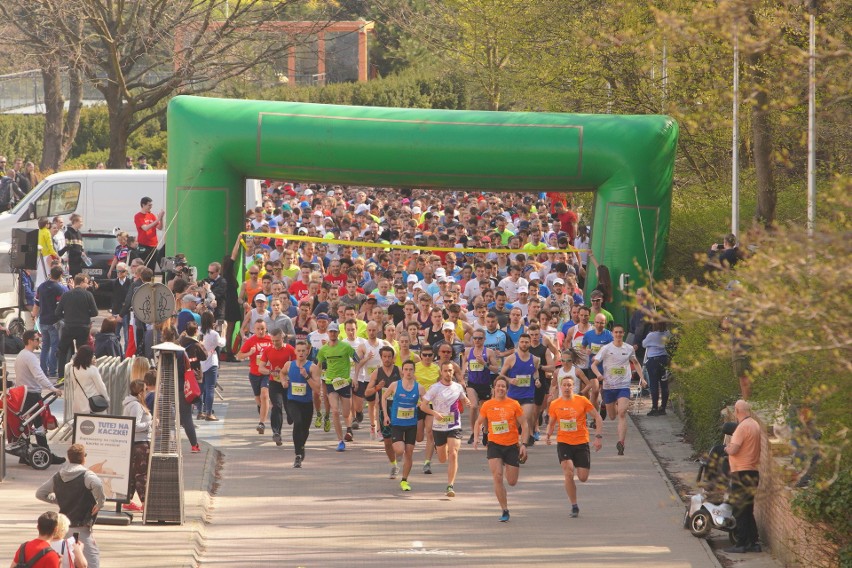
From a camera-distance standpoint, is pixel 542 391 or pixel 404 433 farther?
pixel 542 391

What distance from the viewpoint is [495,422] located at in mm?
14953

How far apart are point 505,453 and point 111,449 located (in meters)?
4.00

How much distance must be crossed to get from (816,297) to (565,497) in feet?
25.8

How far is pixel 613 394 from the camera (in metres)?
18.1

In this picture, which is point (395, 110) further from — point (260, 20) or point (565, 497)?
point (260, 20)

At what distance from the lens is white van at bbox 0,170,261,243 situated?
1127 inches

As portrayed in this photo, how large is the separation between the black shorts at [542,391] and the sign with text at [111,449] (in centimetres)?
621

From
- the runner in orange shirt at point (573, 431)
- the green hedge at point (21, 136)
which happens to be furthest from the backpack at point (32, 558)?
the green hedge at point (21, 136)

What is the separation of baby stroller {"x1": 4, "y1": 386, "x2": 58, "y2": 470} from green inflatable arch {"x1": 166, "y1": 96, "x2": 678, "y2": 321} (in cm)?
687

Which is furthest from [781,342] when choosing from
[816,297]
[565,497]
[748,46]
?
[565,497]

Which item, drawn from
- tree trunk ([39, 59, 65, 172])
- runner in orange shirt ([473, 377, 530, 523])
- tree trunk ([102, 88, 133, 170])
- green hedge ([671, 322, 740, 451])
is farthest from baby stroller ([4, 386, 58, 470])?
tree trunk ([39, 59, 65, 172])

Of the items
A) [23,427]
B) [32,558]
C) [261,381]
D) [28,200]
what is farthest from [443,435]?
[28,200]

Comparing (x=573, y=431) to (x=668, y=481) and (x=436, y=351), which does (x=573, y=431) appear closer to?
(x=668, y=481)

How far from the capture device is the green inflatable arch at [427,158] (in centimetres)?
2231
